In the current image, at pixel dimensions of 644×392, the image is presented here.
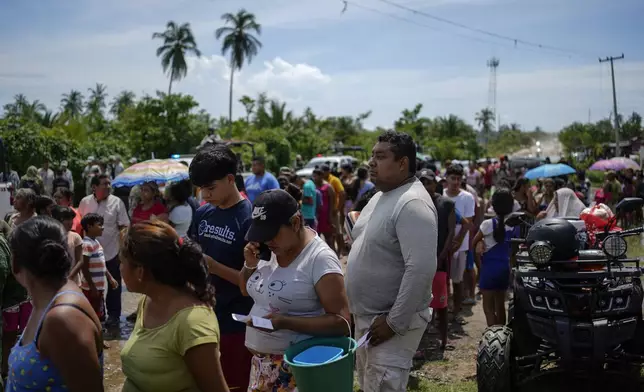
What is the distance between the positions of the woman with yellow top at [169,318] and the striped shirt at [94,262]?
4477 mm

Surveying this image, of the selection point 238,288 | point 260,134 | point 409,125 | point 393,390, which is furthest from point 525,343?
point 409,125

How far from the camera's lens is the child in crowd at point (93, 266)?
6801 millimetres

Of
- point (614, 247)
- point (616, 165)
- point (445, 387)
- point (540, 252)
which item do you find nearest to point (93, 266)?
point (445, 387)

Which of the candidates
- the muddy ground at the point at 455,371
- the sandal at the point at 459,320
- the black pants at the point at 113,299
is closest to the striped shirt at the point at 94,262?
the muddy ground at the point at 455,371

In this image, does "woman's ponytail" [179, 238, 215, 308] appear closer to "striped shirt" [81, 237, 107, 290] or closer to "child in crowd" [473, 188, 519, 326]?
"child in crowd" [473, 188, 519, 326]

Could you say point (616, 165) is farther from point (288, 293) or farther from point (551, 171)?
point (288, 293)

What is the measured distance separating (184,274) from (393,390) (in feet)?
5.31

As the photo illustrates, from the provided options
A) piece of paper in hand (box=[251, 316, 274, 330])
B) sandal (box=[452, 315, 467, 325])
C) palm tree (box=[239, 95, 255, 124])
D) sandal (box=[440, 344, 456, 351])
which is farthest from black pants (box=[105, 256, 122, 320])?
palm tree (box=[239, 95, 255, 124])

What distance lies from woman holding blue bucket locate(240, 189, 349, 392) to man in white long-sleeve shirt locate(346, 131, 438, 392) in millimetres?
528

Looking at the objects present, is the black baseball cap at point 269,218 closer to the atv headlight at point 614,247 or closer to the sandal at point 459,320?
the atv headlight at point 614,247

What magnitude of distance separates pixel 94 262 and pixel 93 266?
45 mm

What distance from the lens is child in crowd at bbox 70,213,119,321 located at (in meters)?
6.80

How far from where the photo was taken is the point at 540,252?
4648 mm

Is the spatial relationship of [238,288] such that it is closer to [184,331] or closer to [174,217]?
[184,331]
